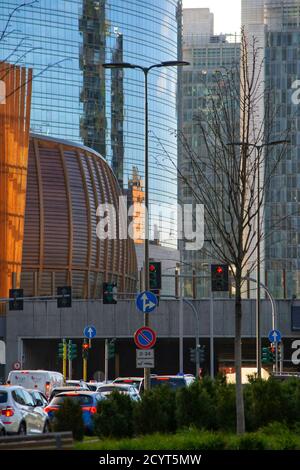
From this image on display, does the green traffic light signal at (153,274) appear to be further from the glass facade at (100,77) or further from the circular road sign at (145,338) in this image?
the glass facade at (100,77)

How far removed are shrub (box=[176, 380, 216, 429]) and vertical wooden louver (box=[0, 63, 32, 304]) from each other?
7764cm

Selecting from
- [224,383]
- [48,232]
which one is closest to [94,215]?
[48,232]

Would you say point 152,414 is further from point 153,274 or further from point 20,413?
point 153,274

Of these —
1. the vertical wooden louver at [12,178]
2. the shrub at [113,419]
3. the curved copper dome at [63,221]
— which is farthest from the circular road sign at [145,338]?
the curved copper dome at [63,221]

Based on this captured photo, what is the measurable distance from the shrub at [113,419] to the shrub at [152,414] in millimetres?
215

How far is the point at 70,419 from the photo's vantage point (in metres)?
26.9

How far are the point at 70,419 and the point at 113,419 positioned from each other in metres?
0.97

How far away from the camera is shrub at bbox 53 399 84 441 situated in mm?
26812

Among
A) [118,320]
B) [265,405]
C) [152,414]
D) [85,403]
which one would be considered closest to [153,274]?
[85,403]

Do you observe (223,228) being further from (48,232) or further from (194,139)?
(194,139)

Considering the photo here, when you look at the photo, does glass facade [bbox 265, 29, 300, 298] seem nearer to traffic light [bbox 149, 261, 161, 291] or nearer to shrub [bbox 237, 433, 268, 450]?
traffic light [bbox 149, 261, 161, 291]

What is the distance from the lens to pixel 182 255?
192625 millimetres

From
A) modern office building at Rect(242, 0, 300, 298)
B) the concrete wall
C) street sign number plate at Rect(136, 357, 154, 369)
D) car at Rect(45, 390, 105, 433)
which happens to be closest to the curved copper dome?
the concrete wall

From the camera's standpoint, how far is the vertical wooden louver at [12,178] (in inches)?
4218
